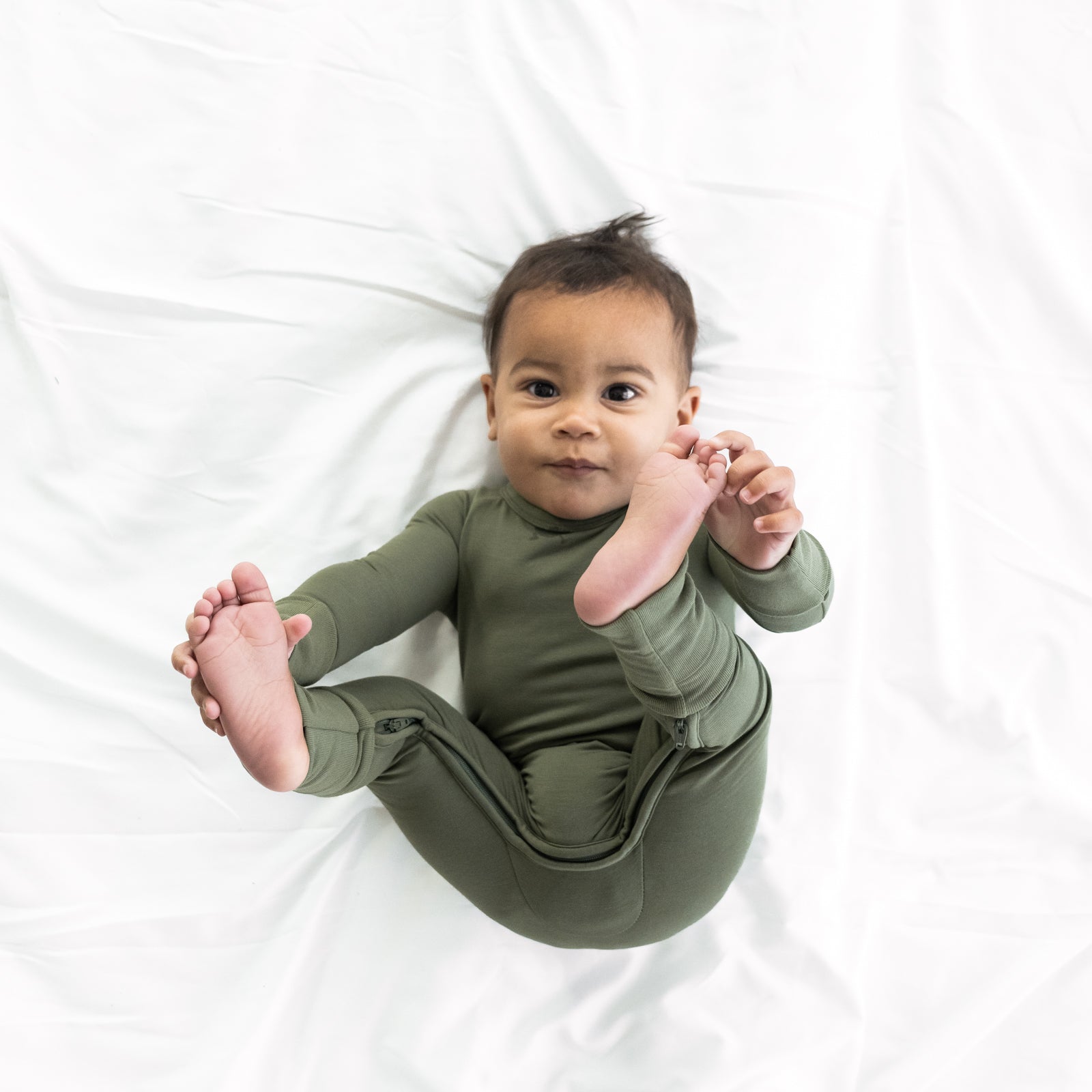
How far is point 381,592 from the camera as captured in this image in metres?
1.02

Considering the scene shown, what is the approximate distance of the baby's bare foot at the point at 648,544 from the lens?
80 centimetres

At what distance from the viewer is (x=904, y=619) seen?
3.80 ft

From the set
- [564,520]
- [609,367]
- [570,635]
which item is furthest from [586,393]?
[570,635]

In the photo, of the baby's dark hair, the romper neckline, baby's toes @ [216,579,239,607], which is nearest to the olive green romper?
the romper neckline

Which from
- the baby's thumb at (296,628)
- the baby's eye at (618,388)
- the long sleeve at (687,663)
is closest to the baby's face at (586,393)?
the baby's eye at (618,388)

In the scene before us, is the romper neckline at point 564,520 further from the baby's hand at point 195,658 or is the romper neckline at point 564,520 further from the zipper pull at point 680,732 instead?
the baby's hand at point 195,658

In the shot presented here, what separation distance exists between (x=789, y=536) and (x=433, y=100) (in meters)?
0.69

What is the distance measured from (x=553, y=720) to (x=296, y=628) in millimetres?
341

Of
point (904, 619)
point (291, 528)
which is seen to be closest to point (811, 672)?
point (904, 619)

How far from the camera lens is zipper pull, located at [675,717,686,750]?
0.88m

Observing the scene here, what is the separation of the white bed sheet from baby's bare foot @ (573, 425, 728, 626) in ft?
1.18

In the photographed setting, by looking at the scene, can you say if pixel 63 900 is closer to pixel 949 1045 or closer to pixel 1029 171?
pixel 949 1045

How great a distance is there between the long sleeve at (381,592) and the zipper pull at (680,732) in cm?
34

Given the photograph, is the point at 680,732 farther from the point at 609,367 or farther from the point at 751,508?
the point at 609,367
